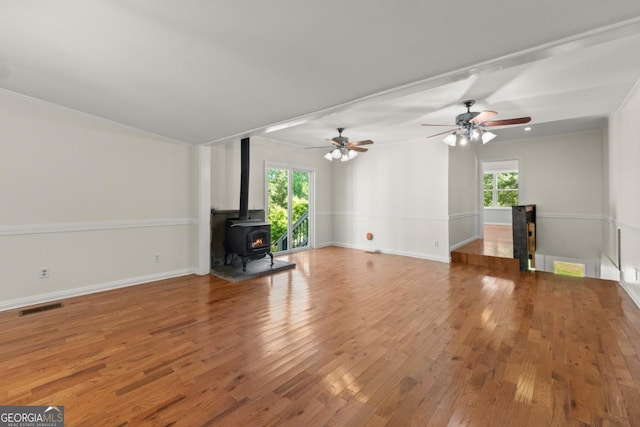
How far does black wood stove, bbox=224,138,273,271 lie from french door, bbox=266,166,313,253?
1109 mm

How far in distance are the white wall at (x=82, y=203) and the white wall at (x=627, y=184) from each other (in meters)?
6.31

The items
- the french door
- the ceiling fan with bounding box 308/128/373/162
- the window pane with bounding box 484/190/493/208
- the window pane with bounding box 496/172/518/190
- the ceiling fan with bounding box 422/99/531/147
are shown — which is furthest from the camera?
the window pane with bounding box 484/190/493/208

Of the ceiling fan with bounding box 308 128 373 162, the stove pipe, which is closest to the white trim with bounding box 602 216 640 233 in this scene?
the ceiling fan with bounding box 308 128 373 162

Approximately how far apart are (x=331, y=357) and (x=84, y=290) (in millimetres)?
3579

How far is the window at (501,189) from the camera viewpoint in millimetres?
9680

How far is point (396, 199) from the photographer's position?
650 centimetres

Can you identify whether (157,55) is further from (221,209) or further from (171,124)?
(221,209)

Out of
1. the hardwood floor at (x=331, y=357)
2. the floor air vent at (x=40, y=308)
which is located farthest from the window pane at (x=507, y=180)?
the floor air vent at (x=40, y=308)

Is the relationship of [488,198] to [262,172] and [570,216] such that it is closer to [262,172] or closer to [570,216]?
[570,216]

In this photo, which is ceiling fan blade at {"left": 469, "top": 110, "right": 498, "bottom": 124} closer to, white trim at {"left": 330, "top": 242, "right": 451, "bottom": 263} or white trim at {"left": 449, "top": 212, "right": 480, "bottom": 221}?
white trim at {"left": 449, "top": 212, "right": 480, "bottom": 221}

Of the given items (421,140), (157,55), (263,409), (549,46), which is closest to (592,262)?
(421,140)

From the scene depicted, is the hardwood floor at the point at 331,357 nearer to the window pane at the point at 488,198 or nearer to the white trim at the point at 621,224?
the white trim at the point at 621,224

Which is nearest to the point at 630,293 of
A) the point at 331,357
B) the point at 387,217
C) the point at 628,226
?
the point at 628,226

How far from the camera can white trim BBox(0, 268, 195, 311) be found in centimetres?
320
